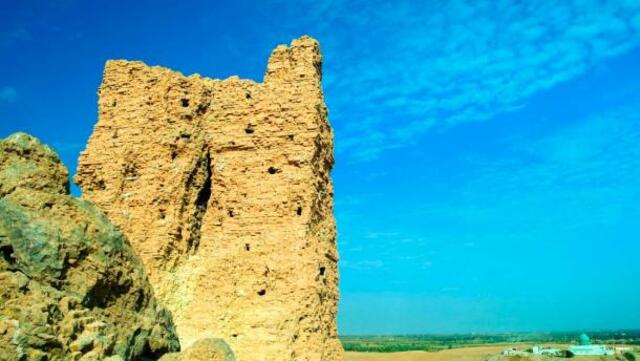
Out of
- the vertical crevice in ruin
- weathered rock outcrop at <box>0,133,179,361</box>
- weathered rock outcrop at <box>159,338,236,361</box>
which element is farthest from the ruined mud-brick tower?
weathered rock outcrop at <box>0,133,179,361</box>

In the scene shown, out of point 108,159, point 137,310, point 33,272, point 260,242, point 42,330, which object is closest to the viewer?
point 42,330

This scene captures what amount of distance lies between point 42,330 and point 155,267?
688 centimetres

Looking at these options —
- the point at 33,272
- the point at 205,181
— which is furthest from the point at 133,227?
the point at 33,272

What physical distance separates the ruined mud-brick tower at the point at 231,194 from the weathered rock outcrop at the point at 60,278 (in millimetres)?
4158

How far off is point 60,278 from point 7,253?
0.66 metres

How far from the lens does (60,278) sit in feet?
24.0

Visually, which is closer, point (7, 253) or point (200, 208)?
point (7, 253)

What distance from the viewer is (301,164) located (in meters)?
13.8

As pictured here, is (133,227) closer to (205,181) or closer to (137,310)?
(205,181)

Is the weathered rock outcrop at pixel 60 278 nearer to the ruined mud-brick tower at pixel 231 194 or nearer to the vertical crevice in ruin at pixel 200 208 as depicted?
the ruined mud-brick tower at pixel 231 194

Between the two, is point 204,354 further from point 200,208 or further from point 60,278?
point 200,208

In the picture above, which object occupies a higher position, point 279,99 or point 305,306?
point 279,99

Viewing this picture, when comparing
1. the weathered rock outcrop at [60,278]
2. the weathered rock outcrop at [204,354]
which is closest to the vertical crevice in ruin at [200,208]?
the weathered rock outcrop at [60,278]

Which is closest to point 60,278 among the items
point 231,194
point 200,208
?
point 231,194
